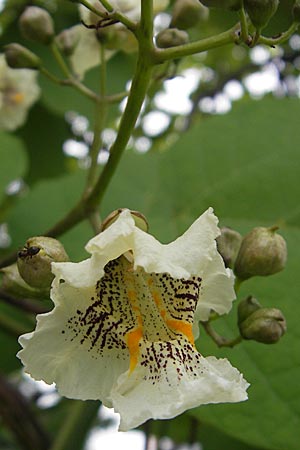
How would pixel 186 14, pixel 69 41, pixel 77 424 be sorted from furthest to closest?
pixel 77 424, pixel 69 41, pixel 186 14

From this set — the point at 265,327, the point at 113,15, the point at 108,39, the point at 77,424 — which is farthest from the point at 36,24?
the point at 77,424

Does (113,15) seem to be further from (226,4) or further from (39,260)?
(39,260)

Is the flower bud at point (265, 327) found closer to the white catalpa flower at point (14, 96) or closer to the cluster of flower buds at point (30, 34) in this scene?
the cluster of flower buds at point (30, 34)

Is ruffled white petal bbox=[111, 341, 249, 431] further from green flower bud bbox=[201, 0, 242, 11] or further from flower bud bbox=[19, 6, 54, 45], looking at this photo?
flower bud bbox=[19, 6, 54, 45]

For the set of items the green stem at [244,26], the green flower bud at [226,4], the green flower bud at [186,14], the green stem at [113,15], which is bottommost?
the green flower bud at [186,14]

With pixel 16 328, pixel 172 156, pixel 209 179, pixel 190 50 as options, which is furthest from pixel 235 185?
pixel 190 50

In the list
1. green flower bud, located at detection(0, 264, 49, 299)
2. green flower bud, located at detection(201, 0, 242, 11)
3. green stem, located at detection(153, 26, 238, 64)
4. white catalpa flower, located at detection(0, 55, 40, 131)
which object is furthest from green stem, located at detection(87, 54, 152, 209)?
white catalpa flower, located at detection(0, 55, 40, 131)

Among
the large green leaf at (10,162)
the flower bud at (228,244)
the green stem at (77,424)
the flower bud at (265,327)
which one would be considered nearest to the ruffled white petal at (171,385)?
the flower bud at (265,327)
